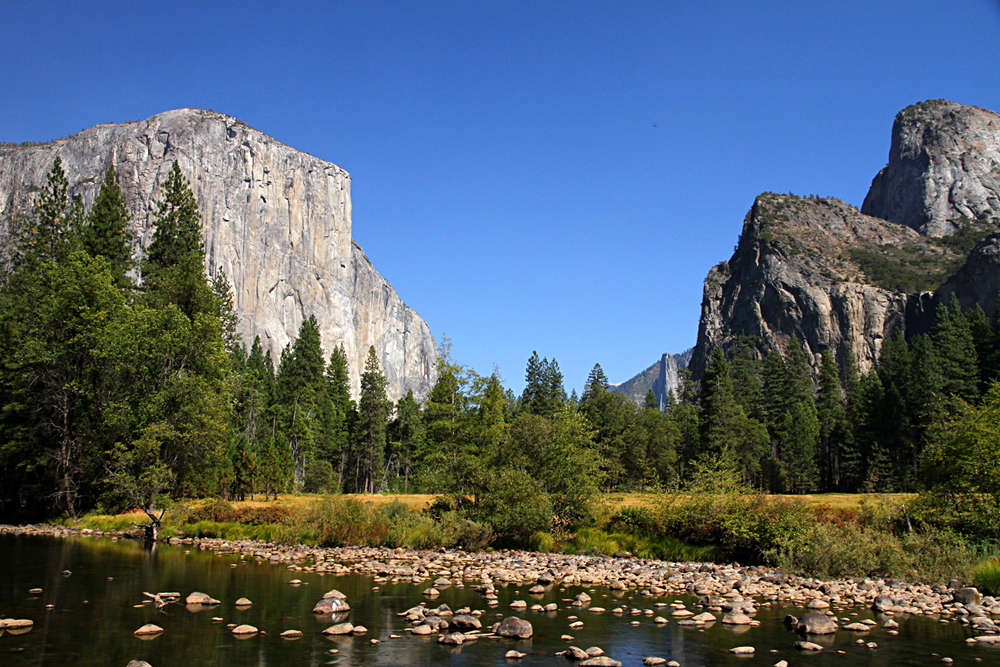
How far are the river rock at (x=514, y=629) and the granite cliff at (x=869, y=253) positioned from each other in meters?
149

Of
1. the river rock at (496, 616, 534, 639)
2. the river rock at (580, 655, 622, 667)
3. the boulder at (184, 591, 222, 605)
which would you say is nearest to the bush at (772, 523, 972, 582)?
the river rock at (496, 616, 534, 639)

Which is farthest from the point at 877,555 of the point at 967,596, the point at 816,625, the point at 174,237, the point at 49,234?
the point at 49,234

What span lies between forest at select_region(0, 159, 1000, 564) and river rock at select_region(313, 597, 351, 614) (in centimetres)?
1304

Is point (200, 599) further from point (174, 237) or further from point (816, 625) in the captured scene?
point (174, 237)

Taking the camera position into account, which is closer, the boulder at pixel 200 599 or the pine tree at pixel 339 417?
the boulder at pixel 200 599

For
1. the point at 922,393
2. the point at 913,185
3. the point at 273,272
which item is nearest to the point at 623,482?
the point at 922,393

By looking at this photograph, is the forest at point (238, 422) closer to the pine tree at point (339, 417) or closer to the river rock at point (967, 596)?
the pine tree at point (339, 417)

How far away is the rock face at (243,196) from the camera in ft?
407

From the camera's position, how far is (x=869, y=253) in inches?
6836

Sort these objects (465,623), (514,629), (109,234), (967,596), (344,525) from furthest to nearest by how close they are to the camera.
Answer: (109,234)
(344,525)
(967,596)
(465,623)
(514,629)

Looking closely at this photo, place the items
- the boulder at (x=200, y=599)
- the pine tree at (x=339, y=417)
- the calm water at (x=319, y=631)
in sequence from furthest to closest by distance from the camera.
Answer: the pine tree at (x=339, y=417) < the boulder at (x=200, y=599) < the calm water at (x=319, y=631)

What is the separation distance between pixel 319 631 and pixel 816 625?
9.86m

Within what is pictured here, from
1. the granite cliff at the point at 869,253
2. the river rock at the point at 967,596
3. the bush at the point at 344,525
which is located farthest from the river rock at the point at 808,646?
the granite cliff at the point at 869,253

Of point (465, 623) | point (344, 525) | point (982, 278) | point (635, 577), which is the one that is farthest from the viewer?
point (982, 278)
